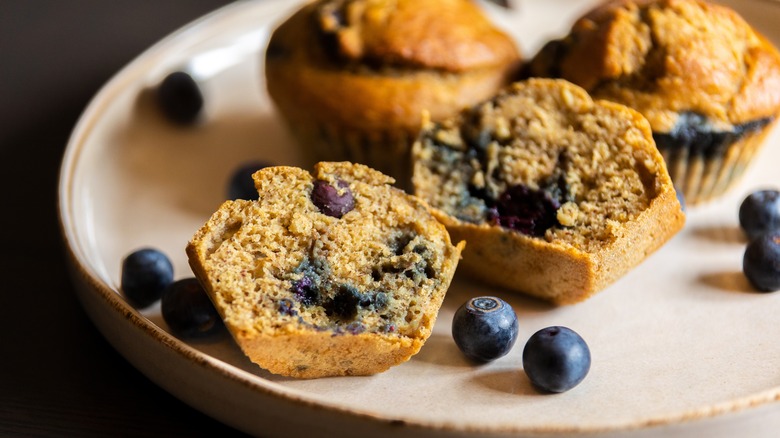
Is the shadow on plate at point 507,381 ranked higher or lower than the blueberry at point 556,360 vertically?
lower

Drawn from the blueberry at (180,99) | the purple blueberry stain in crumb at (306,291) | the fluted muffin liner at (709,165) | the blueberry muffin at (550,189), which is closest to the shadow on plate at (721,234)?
the fluted muffin liner at (709,165)

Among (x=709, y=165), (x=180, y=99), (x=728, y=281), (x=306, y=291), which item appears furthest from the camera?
(x=180, y=99)

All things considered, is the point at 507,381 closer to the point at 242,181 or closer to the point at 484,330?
the point at 484,330

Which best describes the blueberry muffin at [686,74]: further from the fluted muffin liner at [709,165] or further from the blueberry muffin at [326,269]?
the blueberry muffin at [326,269]

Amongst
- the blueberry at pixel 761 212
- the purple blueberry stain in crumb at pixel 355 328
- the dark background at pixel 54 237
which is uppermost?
the purple blueberry stain in crumb at pixel 355 328

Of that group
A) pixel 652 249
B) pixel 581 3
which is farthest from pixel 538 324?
pixel 581 3

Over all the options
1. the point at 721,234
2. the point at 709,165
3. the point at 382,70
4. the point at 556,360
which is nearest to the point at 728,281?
the point at 721,234

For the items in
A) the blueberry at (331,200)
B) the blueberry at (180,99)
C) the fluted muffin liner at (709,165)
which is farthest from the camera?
the blueberry at (180,99)
